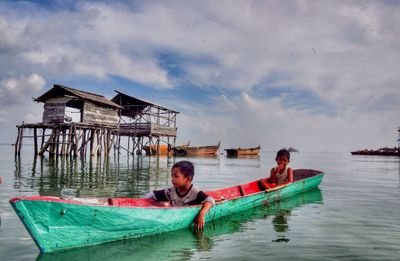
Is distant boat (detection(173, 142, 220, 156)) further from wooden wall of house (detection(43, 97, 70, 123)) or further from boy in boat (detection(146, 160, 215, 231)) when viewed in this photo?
boy in boat (detection(146, 160, 215, 231))

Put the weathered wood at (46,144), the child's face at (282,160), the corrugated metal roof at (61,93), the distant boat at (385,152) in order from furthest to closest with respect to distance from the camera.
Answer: the distant boat at (385,152) → the weathered wood at (46,144) → the corrugated metal roof at (61,93) → the child's face at (282,160)

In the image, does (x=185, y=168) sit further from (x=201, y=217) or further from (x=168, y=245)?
(x=168, y=245)

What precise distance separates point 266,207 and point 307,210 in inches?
40.3

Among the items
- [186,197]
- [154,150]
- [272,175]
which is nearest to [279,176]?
[272,175]

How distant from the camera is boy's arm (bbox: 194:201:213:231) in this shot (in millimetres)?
5806

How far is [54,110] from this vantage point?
26891mm

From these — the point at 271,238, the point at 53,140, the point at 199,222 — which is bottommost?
the point at 271,238

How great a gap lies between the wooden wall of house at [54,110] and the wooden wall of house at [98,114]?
1.63 meters

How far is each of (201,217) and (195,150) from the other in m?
41.6

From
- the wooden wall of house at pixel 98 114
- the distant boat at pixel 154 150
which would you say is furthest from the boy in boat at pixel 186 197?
the distant boat at pixel 154 150

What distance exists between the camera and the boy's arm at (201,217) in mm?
5806

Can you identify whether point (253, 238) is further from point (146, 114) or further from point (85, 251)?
point (146, 114)

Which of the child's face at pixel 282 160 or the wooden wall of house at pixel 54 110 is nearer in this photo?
the child's face at pixel 282 160

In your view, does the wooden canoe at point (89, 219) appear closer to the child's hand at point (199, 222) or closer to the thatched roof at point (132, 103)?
the child's hand at point (199, 222)
